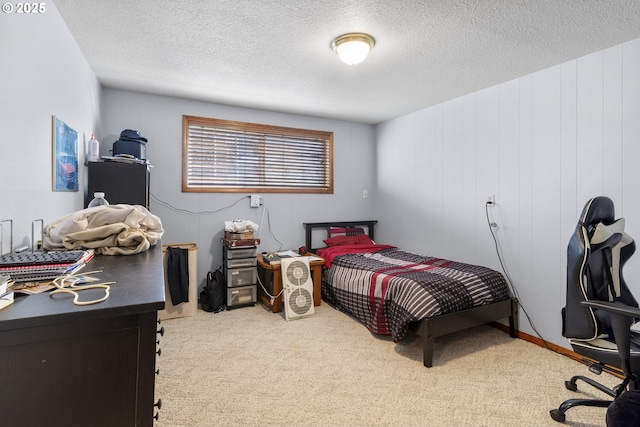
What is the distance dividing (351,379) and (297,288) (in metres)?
1.31

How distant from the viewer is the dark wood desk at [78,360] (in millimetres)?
701

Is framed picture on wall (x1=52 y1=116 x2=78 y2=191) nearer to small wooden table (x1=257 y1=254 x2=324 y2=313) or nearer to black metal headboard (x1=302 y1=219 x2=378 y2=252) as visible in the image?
small wooden table (x1=257 y1=254 x2=324 y2=313)

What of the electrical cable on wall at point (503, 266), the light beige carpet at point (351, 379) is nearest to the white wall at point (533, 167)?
the electrical cable on wall at point (503, 266)

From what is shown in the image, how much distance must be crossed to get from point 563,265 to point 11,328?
3308 mm

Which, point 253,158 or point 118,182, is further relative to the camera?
point 253,158

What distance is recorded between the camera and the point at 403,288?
2650mm

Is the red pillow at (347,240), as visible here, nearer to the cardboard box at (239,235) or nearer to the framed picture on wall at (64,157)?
the cardboard box at (239,235)

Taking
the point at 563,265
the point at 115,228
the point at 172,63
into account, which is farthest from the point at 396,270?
the point at 172,63

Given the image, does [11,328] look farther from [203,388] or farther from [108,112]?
[108,112]

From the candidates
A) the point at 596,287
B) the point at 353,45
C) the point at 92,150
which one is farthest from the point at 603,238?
the point at 92,150

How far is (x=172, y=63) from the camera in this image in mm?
2662

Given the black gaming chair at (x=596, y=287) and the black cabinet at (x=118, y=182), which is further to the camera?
the black cabinet at (x=118, y=182)

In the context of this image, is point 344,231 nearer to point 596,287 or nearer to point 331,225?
point 331,225

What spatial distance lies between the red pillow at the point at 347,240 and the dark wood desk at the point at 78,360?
11.2 feet
